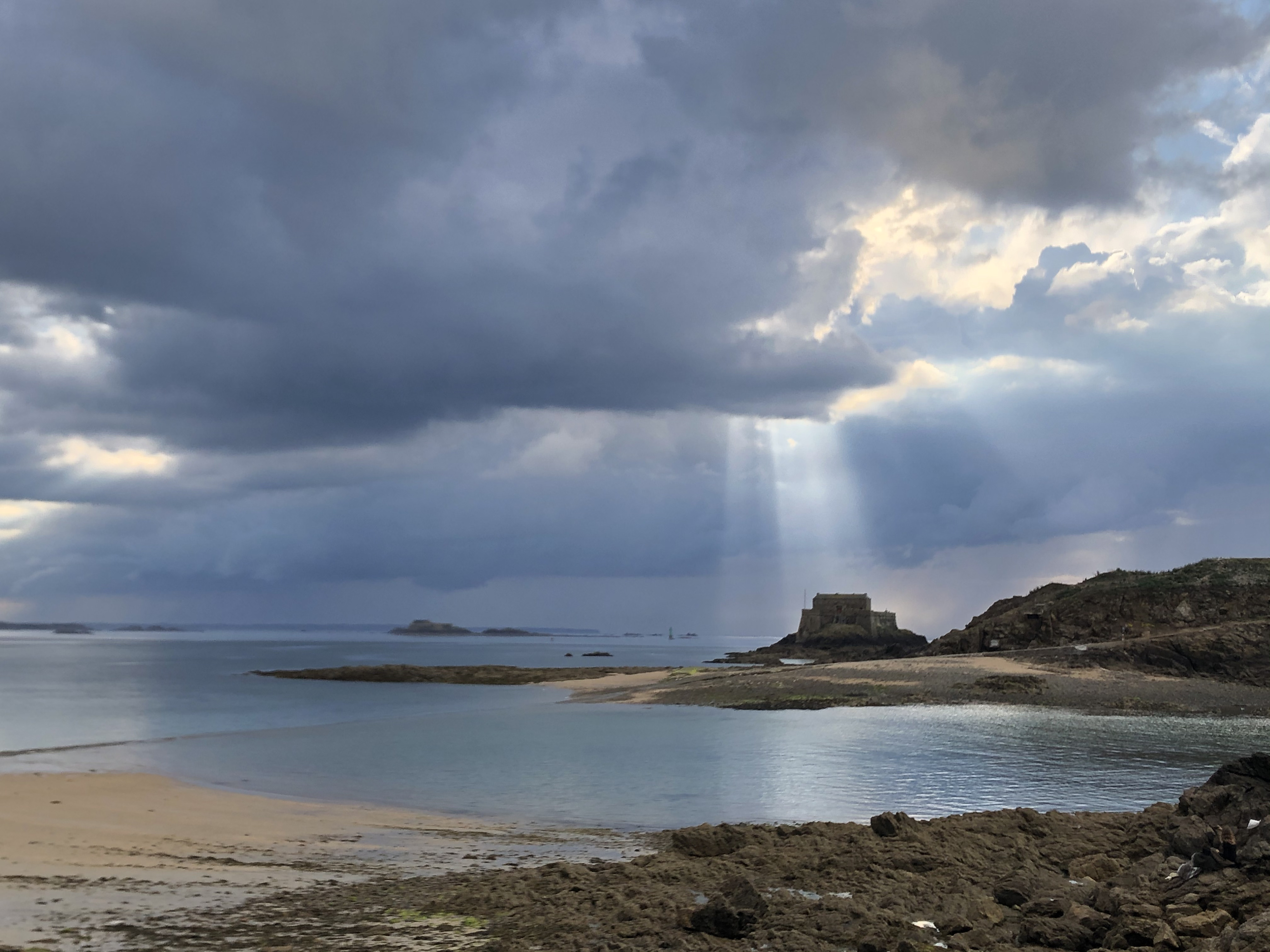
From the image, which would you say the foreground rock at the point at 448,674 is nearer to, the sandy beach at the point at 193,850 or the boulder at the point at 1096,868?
the sandy beach at the point at 193,850

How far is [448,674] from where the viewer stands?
7694 centimetres

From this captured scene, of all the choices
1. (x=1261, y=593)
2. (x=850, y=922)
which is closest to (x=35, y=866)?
(x=850, y=922)

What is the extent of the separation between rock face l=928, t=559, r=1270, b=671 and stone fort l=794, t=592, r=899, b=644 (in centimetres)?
5291

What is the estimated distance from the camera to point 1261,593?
56906 mm

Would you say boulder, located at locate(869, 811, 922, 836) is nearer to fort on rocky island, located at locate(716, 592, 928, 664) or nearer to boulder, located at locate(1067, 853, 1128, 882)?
boulder, located at locate(1067, 853, 1128, 882)

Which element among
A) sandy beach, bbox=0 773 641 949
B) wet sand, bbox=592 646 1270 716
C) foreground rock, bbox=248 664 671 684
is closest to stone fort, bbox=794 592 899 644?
foreground rock, bbox=248 664 671 684

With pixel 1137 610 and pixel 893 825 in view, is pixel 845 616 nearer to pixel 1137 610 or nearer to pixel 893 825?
pixel 1137 610

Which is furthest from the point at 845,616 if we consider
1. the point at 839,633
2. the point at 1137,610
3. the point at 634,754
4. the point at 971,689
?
the point at 634,754

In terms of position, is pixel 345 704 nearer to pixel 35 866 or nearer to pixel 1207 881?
pixel 35 866

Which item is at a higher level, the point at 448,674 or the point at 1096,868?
the point at 1096,868

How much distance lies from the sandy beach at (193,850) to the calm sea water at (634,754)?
2.02 m

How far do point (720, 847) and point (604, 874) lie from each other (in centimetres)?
206

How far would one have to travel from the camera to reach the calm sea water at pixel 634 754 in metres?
18.5

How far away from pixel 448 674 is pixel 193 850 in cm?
6514
